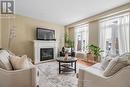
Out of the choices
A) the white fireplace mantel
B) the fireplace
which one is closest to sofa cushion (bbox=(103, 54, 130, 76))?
the white fireplace mantel

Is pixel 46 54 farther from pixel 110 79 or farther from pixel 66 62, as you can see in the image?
pixel 110 79

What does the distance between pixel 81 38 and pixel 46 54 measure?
8.19 feet

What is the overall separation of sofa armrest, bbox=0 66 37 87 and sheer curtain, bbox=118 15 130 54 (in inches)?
144

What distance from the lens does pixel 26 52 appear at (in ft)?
17.3

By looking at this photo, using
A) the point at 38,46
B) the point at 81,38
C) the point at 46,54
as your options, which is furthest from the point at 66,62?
the point at 81,38

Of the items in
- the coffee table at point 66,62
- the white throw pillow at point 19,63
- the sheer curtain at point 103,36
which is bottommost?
the coffee table at point 66,62

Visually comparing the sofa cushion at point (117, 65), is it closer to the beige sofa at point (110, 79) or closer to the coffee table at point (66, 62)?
the beige sofa at point (110, 79)

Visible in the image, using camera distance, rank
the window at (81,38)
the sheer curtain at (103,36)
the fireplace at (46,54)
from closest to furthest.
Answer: the sheer curtain at (103,36)
the fireplace at (46,54)
the window at (81,38)

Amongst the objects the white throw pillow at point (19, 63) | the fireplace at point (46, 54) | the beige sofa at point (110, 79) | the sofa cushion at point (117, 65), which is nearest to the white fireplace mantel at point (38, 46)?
the fireplace at point (46, 54)

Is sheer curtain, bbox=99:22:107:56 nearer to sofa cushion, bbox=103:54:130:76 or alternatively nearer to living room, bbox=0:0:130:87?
living room, bbox=0:0:130:87

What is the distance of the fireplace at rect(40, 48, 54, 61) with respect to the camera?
5.55m

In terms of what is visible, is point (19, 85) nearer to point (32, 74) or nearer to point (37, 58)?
point (32, 74)

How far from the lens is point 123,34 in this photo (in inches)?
158

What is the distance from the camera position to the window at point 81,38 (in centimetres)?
616
